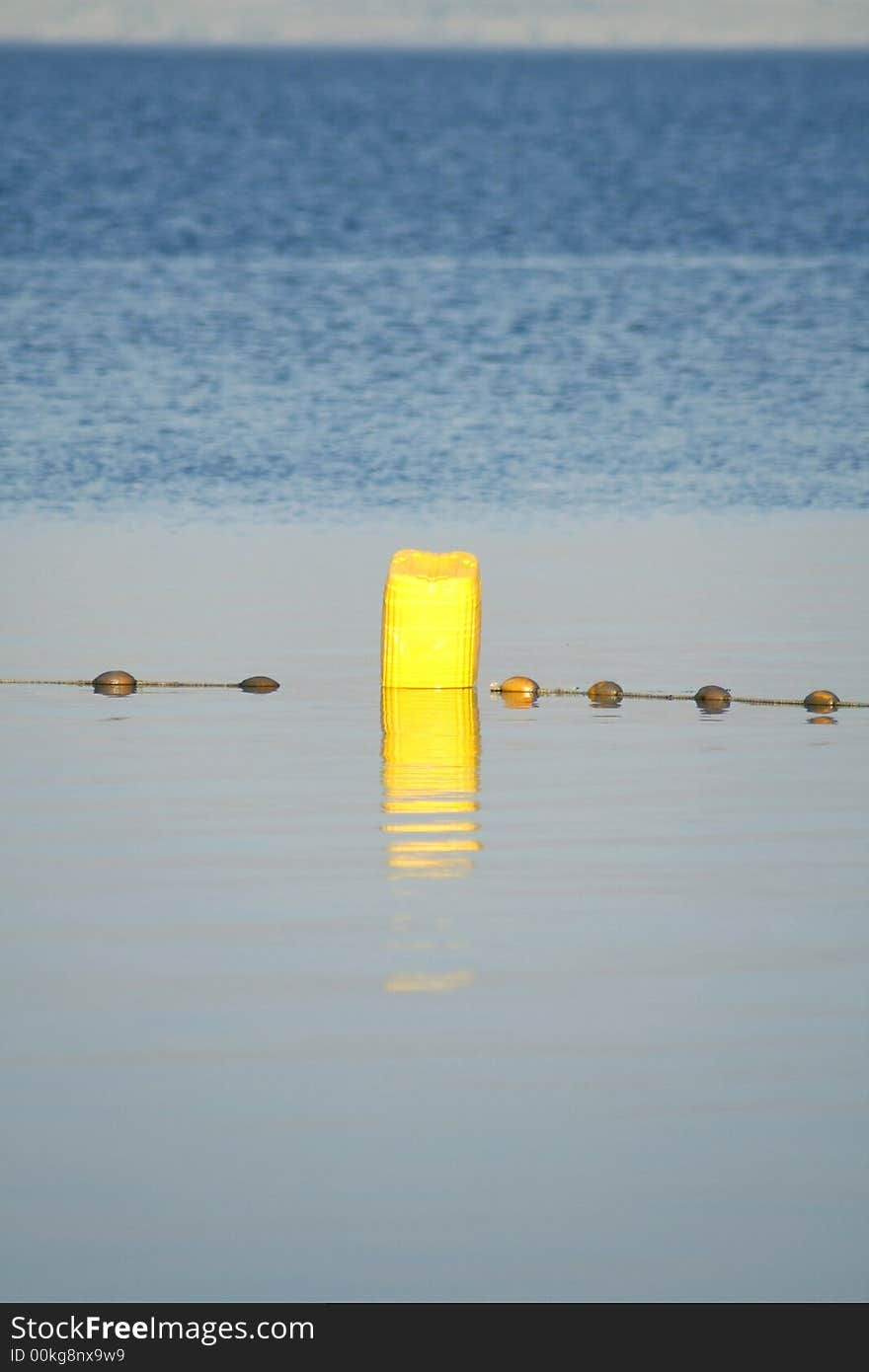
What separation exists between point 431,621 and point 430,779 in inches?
106

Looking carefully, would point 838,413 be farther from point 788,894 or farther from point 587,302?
point 788,894

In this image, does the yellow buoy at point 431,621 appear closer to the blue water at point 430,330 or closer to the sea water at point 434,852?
the sea water at point 434,852

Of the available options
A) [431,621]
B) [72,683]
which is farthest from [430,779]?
[72,683]

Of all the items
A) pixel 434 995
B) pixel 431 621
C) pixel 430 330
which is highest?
pixel 430 330

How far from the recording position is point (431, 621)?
1492 cm

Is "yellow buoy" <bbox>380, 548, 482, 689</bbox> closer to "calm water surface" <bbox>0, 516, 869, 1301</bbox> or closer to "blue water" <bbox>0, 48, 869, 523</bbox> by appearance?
"calm water surface" <bbox>0, 516, 869, 1301</bbox>

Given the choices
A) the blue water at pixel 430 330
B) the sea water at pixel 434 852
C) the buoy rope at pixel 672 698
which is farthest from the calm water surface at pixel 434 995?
the blue water at pixel 430 330

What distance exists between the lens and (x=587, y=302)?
48.7 metres

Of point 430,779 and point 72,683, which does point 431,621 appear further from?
point 430,779

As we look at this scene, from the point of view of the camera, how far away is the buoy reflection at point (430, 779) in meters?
10.7

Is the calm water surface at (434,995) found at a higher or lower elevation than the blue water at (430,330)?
lower

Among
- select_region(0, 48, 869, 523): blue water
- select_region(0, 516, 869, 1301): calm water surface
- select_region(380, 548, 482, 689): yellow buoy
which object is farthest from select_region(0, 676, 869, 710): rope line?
select_region(0, 48, 869, 523): blue water

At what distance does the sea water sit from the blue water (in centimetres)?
18

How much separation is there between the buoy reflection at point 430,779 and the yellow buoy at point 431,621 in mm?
104
